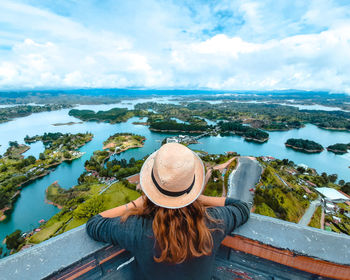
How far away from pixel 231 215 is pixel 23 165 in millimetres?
24323

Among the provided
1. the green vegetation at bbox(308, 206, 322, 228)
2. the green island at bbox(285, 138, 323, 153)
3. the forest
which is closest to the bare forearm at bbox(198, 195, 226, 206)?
the green vegetation at bbox(308, 206, 322, 228)

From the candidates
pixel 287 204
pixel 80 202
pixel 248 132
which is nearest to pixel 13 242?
pixel 80 202

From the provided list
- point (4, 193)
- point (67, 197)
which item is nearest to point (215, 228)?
point (67, 197)

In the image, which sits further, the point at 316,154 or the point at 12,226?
the point at 316,154

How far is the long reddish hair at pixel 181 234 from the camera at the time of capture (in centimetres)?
57

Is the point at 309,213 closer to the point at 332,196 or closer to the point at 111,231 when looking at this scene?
the point at 332,196

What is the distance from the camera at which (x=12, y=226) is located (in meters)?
10.7

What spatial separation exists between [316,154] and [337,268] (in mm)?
30378

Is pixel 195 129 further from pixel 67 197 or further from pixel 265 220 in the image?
pixel 265 220

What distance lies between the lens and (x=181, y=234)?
573 mm

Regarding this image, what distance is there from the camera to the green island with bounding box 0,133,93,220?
13000 mm

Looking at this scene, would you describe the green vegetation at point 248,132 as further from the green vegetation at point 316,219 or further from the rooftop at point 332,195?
the green vegetation at point 316,219

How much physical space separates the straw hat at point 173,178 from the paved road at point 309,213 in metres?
9.94

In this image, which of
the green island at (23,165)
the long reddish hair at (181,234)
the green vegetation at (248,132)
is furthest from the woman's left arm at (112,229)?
the green vegetation at (248,132)
